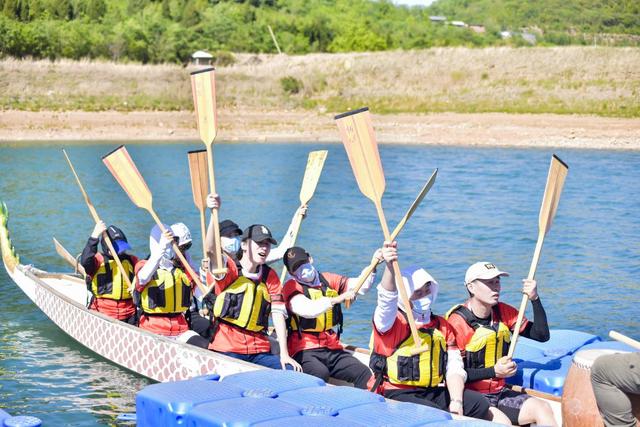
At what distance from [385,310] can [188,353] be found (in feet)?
7.39

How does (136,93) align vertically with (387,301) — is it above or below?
above

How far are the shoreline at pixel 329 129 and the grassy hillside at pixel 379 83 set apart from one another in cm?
103

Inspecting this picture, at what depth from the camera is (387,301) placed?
5348mm

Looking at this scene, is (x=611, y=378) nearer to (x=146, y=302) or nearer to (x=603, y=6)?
(x=146, y=302)

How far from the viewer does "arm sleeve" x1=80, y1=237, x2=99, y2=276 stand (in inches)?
316

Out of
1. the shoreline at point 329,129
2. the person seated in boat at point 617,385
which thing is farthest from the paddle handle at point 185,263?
the shoreline at point 329,129

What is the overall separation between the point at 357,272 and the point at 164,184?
1002 cm

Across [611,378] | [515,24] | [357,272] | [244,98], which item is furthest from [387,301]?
[515,24]

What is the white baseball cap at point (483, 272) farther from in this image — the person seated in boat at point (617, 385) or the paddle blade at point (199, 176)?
the paddle blade at point (199, 176)

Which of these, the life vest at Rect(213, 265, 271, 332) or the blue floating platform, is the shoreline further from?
the blue floating platform

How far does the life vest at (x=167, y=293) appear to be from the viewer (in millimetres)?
7699

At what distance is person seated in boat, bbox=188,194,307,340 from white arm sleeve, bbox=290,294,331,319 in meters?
0.64

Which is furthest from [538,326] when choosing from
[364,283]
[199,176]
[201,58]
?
[201,58]

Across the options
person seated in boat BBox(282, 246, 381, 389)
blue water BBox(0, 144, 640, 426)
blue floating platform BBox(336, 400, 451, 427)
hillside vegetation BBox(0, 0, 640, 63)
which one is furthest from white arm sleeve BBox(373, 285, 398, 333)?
hillside vegetation BBox(0, 0, 640, 63)
